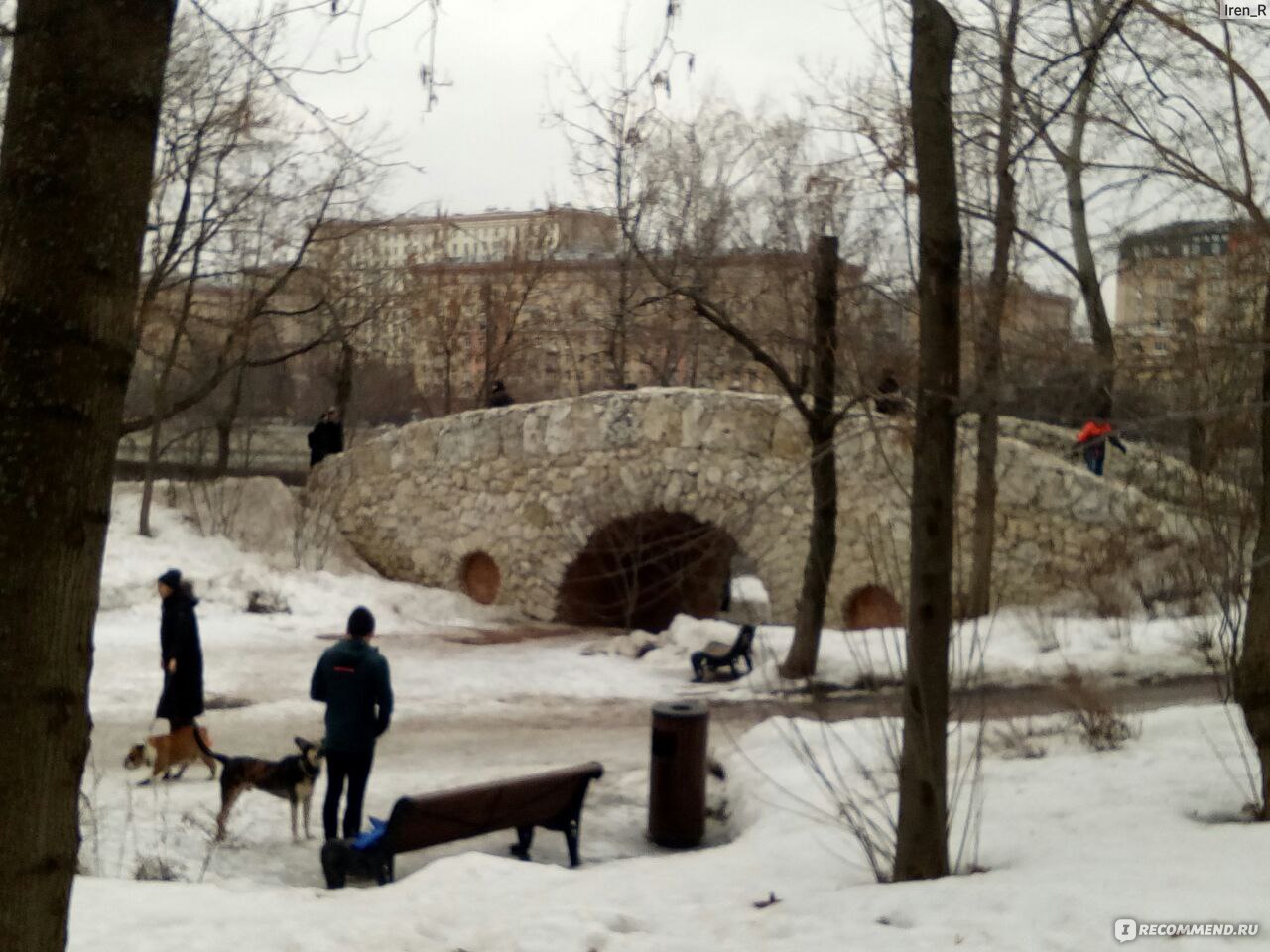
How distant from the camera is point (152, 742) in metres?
7.80

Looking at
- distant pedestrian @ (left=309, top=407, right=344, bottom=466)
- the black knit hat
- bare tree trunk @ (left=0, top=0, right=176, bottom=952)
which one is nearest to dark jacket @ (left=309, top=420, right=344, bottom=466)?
distant pedestrian @ (left=309, top=407, right=344, bottom=466)

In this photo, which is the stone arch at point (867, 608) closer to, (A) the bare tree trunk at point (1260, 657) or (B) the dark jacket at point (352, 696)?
(B) the dark jacket at point (352, 696)

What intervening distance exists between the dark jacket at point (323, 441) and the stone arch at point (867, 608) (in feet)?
29.6

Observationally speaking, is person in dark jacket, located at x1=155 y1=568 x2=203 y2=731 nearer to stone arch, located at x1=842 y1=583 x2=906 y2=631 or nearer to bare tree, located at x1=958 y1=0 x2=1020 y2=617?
bare tree, located at x1=958 y1=0 x2=1020 y2=617

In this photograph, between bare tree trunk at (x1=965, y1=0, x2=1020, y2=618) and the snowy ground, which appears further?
bare tree trunk at (x1=965, y1=0, x2=1020, y2=618)

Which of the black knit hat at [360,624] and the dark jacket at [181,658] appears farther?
the dark jacket at [181,658]

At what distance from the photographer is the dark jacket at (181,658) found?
8.05 meters

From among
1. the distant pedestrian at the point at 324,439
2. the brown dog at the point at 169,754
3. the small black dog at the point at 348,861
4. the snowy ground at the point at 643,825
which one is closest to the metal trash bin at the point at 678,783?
the snowy ground at the point at 643,825


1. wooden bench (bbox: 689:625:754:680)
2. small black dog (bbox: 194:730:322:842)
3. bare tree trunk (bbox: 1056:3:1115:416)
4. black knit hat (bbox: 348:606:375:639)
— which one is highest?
bare tree trunk (bbox: 1056:3:1115:416)

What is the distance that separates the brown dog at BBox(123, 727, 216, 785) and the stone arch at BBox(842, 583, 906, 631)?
28.8ft

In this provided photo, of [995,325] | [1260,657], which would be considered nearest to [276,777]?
[1260,657]

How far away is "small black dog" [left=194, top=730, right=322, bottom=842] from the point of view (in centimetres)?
684

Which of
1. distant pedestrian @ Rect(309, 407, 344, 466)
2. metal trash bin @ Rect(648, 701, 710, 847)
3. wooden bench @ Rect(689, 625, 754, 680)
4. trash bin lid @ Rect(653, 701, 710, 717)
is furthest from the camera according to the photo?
distant pedestrian @ Rect(309, 407, 344, 466)

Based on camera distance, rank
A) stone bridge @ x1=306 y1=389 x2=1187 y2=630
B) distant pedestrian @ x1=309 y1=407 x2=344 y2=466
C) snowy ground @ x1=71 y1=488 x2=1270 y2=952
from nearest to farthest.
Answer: snowy ground @ x1=71 y1=488 x2=1270 y2=952
stone bridge @ x1=306 y1=389 x2=1187 y2=630
distant pedestrian @ x1=309 y1=407 x2=344 y2=466
